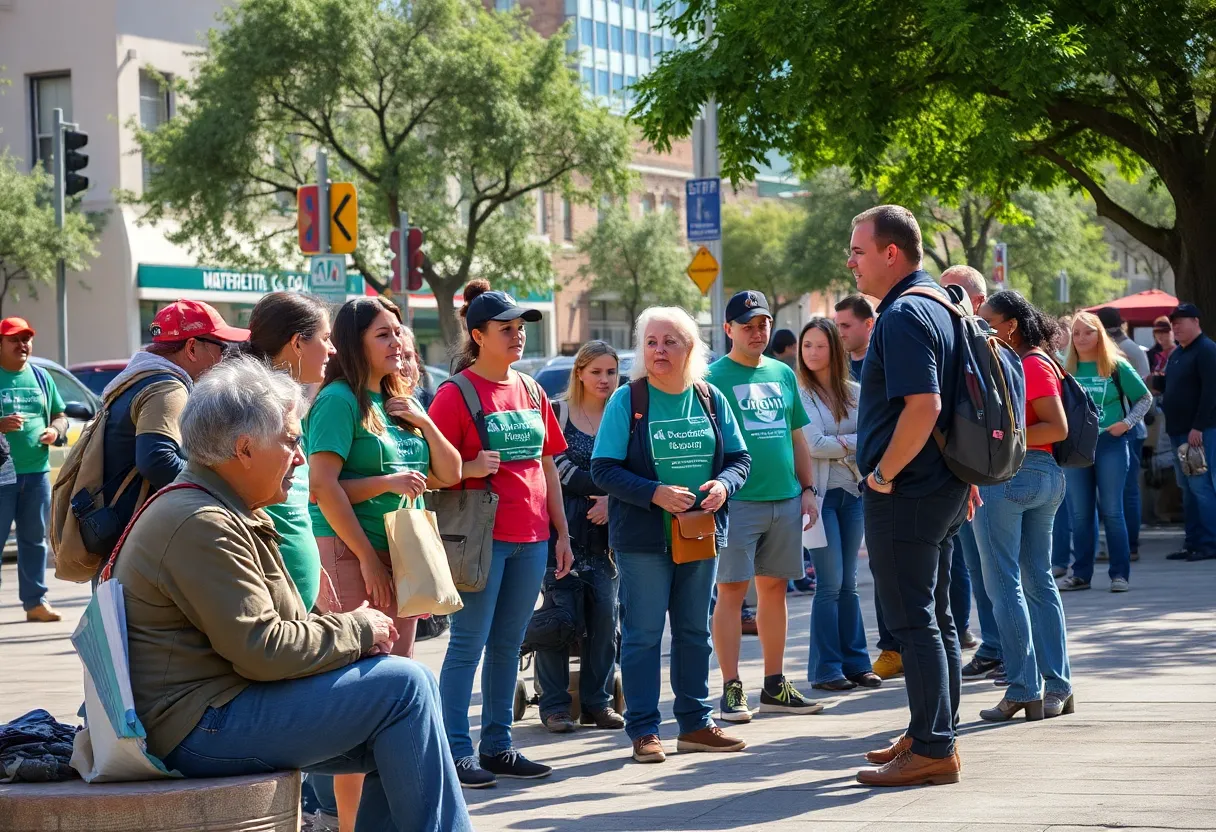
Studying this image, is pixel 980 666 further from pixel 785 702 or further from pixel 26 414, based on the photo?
pixel 26 414

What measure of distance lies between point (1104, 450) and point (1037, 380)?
5.03m

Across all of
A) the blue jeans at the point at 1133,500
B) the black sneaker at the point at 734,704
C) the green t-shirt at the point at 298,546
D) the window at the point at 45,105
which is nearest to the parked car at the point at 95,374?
the blue jeans at the point at 1133,500

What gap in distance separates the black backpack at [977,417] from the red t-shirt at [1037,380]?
1643 millimetres

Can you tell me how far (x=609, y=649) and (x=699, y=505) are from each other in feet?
4.67

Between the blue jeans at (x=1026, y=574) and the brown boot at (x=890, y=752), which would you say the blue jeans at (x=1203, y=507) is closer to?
the blue jeans at (x=1026, y=574)

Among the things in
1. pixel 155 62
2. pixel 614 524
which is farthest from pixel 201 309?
pixel 155 62

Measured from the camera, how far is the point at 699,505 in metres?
7.01

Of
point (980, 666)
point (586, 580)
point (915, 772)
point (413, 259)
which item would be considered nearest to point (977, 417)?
point (915, 772)

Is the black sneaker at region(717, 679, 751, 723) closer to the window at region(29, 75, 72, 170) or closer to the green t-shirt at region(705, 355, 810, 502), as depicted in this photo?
the green t-shirt at region(705, 355, 810, 502)

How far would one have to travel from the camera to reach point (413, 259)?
19094mm

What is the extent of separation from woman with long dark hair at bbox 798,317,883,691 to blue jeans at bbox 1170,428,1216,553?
18.6 ft

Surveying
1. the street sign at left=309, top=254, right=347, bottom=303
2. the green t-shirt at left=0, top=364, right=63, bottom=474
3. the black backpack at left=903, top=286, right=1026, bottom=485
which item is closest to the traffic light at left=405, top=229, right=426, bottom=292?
the street sign at left=309, top=254, right=347, bottom=303

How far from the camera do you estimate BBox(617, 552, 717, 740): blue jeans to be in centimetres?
711

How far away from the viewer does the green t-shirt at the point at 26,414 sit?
12.5m
